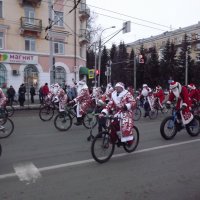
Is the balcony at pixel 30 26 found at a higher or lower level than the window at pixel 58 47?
higher

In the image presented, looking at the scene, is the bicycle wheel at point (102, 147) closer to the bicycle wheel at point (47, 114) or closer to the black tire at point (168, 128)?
the black tire at point (168, 128)

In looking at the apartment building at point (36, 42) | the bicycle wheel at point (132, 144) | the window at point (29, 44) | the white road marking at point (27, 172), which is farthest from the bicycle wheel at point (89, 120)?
the window at point (29, 44)

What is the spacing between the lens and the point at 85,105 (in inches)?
501

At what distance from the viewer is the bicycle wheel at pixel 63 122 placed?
12.5 metres

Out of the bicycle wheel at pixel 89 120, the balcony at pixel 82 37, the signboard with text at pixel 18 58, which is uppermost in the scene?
the balcony at pixel 82 37

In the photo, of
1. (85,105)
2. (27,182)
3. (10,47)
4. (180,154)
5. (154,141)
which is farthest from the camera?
(10,47)

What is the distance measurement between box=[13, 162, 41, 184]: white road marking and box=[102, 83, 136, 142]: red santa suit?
6.93ft

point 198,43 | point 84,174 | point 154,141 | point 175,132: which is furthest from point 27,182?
point 198,43

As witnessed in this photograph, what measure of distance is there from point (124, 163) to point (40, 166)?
69.3 inches

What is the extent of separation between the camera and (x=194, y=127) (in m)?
11.3

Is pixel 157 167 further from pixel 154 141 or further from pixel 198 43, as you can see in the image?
pixel 198 43

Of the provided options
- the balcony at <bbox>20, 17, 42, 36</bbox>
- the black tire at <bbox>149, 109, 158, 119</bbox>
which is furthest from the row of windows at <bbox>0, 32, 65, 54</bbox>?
the black tire at <bbox>149, 109, 158, 119</bbox>

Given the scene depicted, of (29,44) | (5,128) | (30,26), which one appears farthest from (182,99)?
(29,44)

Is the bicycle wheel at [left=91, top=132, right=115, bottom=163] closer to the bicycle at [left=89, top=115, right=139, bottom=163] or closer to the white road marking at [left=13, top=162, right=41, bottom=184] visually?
the bicycle at [left=89, top=115, right=139, bottom=163]
